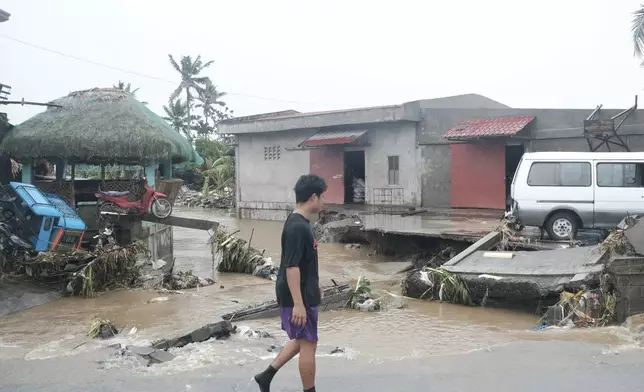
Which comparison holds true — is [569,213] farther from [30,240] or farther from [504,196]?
[30,240]

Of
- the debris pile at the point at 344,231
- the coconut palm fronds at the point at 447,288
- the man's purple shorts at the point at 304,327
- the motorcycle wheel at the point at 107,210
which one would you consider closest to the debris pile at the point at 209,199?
the debris pile at the point at 344,231

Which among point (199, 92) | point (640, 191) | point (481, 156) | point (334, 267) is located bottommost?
point (334, 267)

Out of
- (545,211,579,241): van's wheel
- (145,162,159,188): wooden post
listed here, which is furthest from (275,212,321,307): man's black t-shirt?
(145,162,159,188): wooden post

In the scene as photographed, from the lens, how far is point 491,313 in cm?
788

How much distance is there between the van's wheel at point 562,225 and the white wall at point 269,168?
12165 millimetres

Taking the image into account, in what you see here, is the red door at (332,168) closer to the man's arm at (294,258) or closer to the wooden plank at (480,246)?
the wooden plank at (480,246)

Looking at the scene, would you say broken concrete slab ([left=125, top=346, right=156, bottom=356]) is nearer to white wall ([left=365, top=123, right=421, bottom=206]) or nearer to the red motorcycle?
the red motorcycle

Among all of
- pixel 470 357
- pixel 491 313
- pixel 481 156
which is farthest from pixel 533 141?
pixel 470 357

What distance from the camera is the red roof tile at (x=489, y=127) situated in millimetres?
16234

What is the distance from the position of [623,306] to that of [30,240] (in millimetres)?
8862

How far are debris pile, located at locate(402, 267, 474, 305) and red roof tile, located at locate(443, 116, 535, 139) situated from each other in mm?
8467

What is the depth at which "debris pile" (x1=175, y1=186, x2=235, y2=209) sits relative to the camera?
30750 millimetres

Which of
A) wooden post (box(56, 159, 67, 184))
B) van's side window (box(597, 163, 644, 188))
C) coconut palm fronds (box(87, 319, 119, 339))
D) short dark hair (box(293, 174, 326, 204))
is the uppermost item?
wooden post (box(56, 159, 67, 184))

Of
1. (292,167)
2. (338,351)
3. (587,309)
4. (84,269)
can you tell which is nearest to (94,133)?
(84,269)
